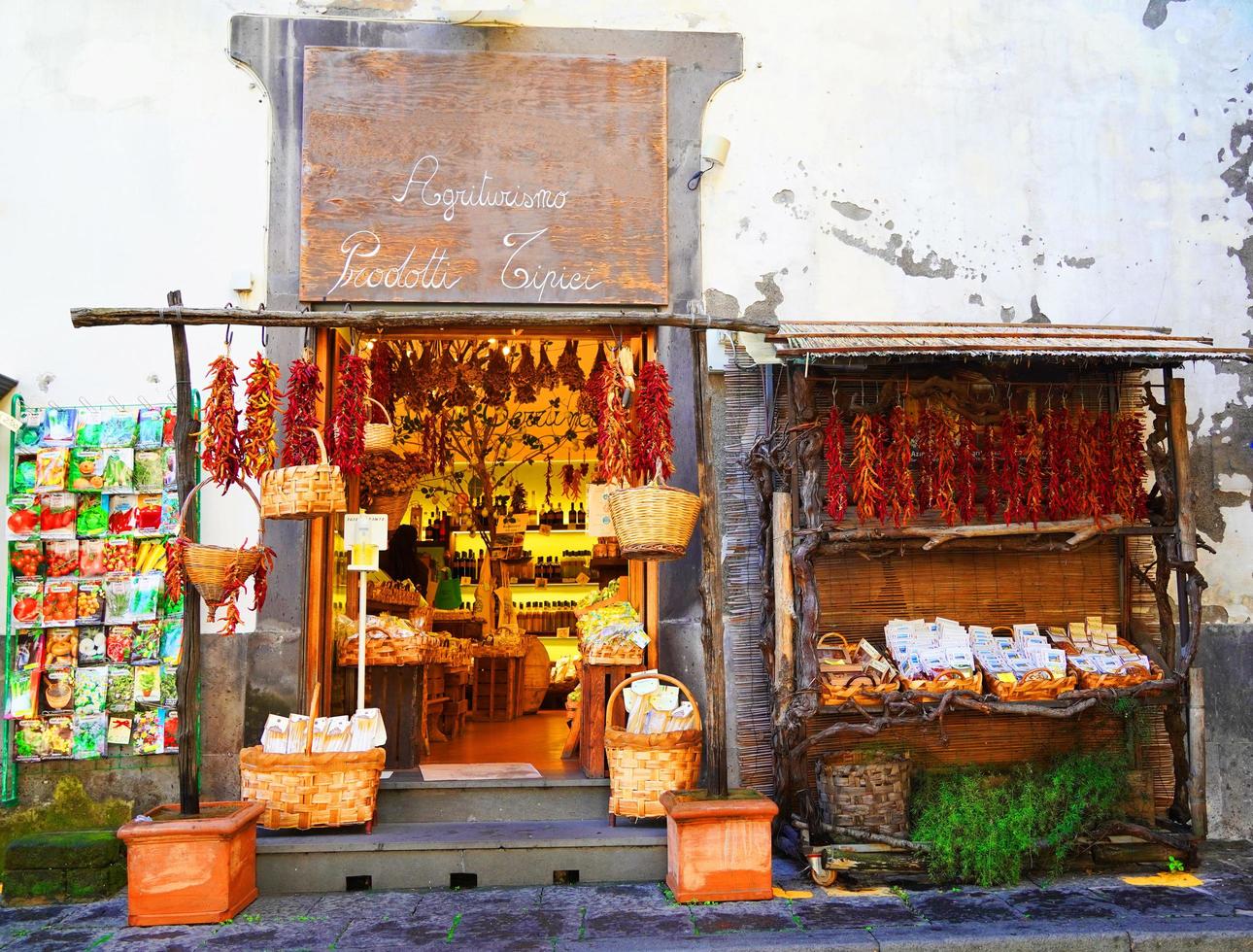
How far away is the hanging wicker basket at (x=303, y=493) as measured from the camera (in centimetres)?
642

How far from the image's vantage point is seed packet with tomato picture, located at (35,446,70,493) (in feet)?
24.9

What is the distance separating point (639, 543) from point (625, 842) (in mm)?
1956

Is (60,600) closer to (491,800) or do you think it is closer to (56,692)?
(56,692)

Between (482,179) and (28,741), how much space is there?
5.03 m

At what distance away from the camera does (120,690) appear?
7.55 m

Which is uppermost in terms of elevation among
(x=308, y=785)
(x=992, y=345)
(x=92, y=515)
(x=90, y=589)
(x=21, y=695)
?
(x=992, y=345)

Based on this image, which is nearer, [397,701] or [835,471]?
[835,471]

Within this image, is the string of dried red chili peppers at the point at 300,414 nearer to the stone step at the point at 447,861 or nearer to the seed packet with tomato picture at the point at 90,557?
the seed packet with tomato picture at the point at 90,557

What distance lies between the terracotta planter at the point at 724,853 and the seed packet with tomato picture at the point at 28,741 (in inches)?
172

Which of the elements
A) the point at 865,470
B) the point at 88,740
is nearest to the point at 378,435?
the point at 88,740

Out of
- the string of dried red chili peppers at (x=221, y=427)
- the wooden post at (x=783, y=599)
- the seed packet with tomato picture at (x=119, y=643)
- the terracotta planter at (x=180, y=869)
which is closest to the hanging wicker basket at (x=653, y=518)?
the wooden post at (x=783, y=599)

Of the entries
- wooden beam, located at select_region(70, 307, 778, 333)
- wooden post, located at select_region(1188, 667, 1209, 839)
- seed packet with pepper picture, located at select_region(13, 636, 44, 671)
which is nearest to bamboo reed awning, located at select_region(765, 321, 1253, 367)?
wooden beam, located at select_region(70, 307, 778, 333)

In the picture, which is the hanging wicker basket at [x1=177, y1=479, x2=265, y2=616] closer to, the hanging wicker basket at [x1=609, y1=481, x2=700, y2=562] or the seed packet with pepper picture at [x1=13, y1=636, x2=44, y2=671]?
the seed packet with pepper picture at [x1=13, y1=636, x2=44, y2=671]

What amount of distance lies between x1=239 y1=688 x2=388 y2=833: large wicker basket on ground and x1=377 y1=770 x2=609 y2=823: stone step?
594mm
